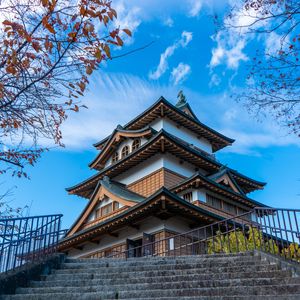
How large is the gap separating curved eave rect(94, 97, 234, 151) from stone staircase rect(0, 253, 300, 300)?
52.5ft

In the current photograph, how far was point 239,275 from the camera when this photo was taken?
629cm

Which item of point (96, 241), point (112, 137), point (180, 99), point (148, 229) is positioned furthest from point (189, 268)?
point (180, 99)

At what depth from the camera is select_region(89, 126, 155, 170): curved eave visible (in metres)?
22.0

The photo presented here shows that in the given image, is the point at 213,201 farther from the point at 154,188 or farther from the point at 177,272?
the point at 177,272

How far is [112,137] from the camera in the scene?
24.8 m

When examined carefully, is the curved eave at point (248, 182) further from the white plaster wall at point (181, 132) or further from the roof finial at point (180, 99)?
the roof finial at point (180, 99)

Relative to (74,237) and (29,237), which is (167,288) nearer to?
(29,237)

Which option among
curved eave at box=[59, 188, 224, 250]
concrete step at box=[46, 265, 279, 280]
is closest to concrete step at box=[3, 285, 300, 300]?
concrete step at box=[46, 265, 279, 280]

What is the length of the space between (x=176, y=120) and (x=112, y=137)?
4618mm

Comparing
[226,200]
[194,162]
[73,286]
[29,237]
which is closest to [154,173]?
[194,162]

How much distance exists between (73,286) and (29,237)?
2.13m

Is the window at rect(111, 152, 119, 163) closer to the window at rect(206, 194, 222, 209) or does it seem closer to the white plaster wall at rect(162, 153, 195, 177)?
the white plaster wall at rect(162, 153, 195, 177)

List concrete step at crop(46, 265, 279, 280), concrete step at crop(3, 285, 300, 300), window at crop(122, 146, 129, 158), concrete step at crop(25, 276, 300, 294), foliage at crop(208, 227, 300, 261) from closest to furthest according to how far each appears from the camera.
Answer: concrete step at crop(3, 285, 300, 300) < concrete step at crop(25, 276, 300, 294) < concrete step at crop(46, 265, 279, 280) < foliage at crop(208, 227, 300, 261) < window at crop(122, 146, 129, 158)

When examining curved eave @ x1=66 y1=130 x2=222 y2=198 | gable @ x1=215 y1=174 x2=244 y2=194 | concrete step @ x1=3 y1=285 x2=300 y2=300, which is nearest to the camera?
concrete step @ x1=3 y1=285 x2=300 y2=300
